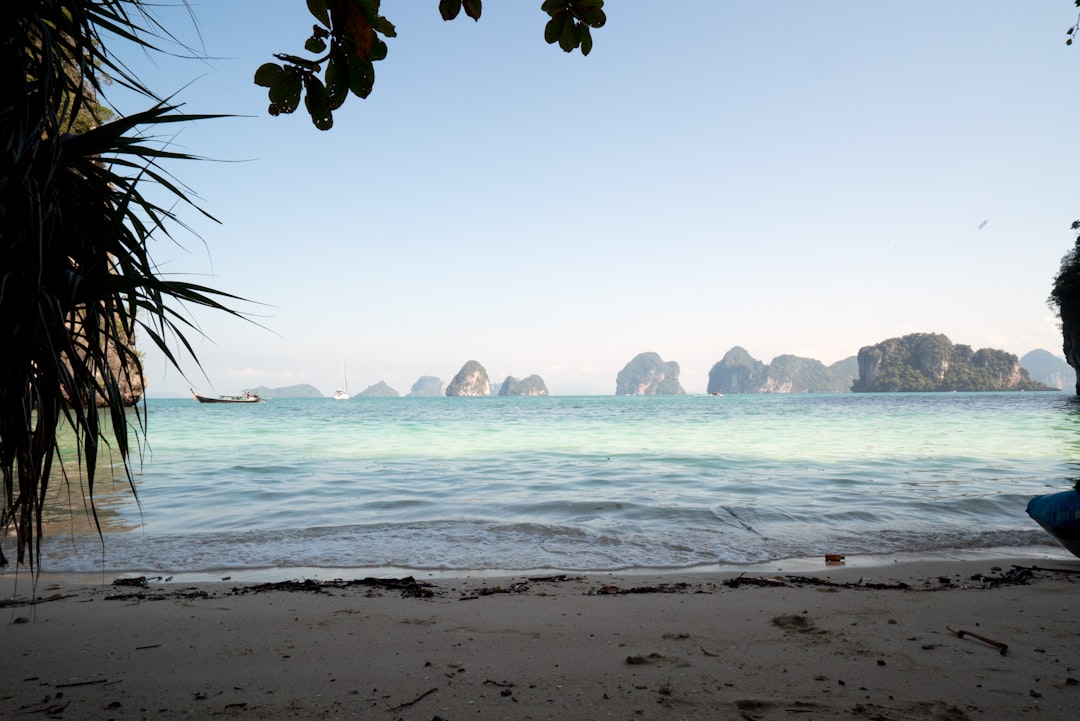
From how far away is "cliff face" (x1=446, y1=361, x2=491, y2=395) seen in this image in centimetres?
18500

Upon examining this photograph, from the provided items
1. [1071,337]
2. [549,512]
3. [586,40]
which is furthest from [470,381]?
[586,40]

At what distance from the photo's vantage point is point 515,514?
743 cm

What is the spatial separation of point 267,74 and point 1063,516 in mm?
6144

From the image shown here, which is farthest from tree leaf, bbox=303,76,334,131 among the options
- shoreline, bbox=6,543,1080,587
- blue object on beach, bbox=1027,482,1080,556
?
blue object on beach, bbox=1027,482,1080,556

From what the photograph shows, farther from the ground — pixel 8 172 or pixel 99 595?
pixel 8 172

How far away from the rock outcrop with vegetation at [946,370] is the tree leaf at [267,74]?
143 metres

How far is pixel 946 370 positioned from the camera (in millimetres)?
122000

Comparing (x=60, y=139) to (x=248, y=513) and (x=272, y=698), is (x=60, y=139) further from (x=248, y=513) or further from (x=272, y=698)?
(x=248, y=513)

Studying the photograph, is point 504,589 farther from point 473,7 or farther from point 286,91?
point 473,7

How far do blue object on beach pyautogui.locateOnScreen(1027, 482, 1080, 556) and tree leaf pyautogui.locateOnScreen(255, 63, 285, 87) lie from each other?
19.3ft

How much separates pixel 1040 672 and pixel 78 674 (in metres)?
3.90

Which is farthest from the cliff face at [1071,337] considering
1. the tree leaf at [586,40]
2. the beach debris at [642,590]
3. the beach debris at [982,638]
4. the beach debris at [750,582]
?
the tree leaf at [586,40]

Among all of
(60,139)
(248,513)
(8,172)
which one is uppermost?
(60,139)

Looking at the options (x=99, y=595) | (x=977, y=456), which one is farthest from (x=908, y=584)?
(x=977, y=456)
